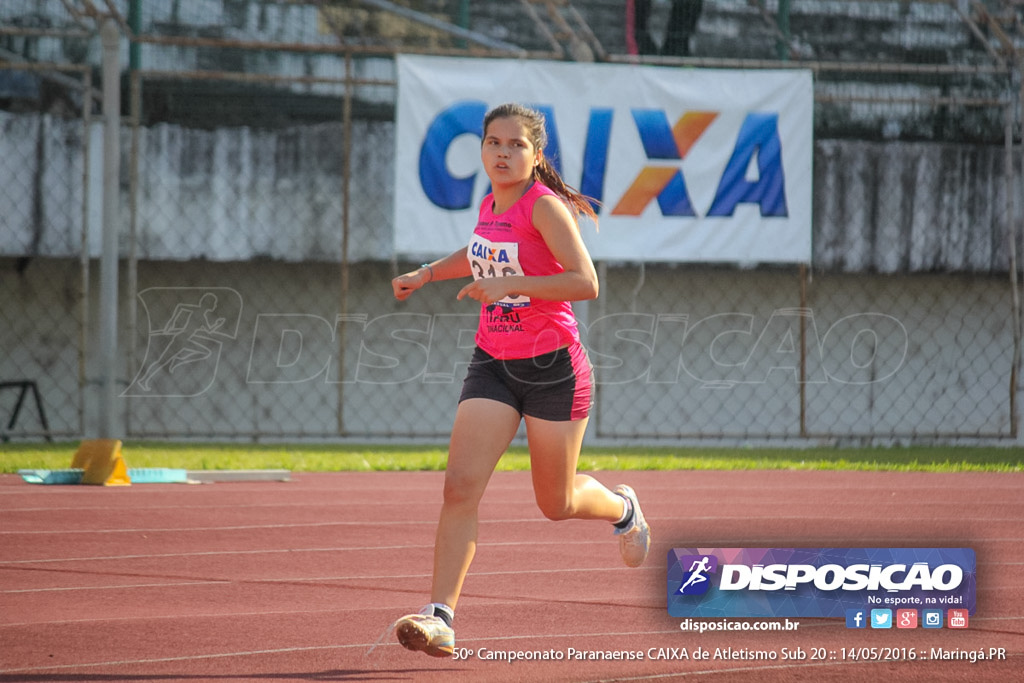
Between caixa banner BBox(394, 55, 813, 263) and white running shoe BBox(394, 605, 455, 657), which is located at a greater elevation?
caixa banner BBox(394, 55, 813, 263)

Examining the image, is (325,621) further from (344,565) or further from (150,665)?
(344,565)

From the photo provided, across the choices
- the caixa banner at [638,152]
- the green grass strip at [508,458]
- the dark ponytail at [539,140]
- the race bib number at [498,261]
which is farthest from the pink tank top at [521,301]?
the caixa banner at [638,152]

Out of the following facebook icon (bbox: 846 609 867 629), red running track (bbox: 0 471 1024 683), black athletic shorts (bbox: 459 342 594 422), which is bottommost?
red running track (bbox: 0 471 1024 683)

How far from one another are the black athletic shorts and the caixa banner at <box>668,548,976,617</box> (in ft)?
2.33

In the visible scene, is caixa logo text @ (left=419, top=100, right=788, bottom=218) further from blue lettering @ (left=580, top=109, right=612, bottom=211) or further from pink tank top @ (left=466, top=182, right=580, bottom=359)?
pink tank top @ (left=466, top=182, right=580, bottom=359)

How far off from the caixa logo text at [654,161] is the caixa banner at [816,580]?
6.58 meters

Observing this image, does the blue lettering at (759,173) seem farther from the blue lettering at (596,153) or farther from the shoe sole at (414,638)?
the shoe sole at (414,638)

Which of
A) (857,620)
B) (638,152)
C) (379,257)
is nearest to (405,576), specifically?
(857,620)

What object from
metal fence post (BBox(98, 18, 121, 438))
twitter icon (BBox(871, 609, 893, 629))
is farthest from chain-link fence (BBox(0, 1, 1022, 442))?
twitter icon (BBox(871, 609, 893, 629))

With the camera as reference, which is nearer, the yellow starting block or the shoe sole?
the shoe sole

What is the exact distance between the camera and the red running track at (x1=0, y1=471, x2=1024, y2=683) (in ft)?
13.9

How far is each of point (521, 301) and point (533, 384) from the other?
287 mm

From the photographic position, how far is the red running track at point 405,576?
4.25 metres

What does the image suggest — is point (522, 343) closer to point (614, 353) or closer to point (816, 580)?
point (816, 580)
